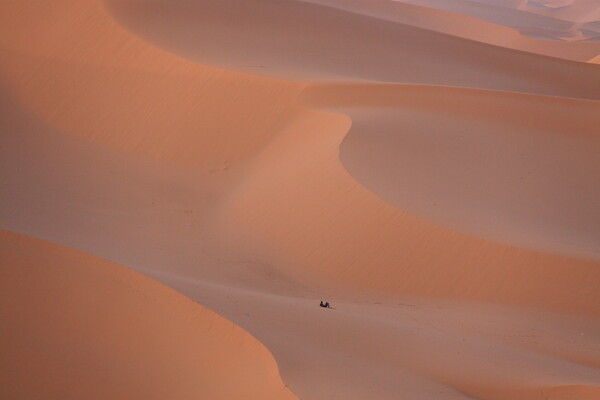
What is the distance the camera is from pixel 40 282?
5.03 meters

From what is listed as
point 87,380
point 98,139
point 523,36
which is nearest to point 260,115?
point 98,139

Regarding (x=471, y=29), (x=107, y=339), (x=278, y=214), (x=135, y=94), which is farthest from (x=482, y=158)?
(x=471, y=29)

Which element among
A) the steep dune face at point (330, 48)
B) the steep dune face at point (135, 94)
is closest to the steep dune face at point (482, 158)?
the steep dune face at point (135, 94)

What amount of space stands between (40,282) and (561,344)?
468 cm

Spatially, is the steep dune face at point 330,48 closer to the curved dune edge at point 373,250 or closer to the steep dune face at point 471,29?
the curved dune edge at point 373,250

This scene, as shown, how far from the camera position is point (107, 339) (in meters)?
4.73

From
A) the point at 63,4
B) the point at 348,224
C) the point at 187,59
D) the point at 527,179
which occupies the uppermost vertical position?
the point at 63,4

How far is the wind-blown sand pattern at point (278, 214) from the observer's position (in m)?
4.88

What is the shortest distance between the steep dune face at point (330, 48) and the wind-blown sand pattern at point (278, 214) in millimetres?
82

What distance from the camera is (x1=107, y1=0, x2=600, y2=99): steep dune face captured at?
13500 millimetres

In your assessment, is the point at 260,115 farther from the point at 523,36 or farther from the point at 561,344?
the point at 523,36

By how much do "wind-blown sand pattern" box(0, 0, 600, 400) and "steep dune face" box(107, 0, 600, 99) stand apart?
0.27 feet

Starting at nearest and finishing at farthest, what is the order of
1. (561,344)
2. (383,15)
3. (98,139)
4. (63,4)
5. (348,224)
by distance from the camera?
(561,344)
(348,224)
(98,139)
(63,4)
(383,15)

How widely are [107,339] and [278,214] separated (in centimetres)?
466
